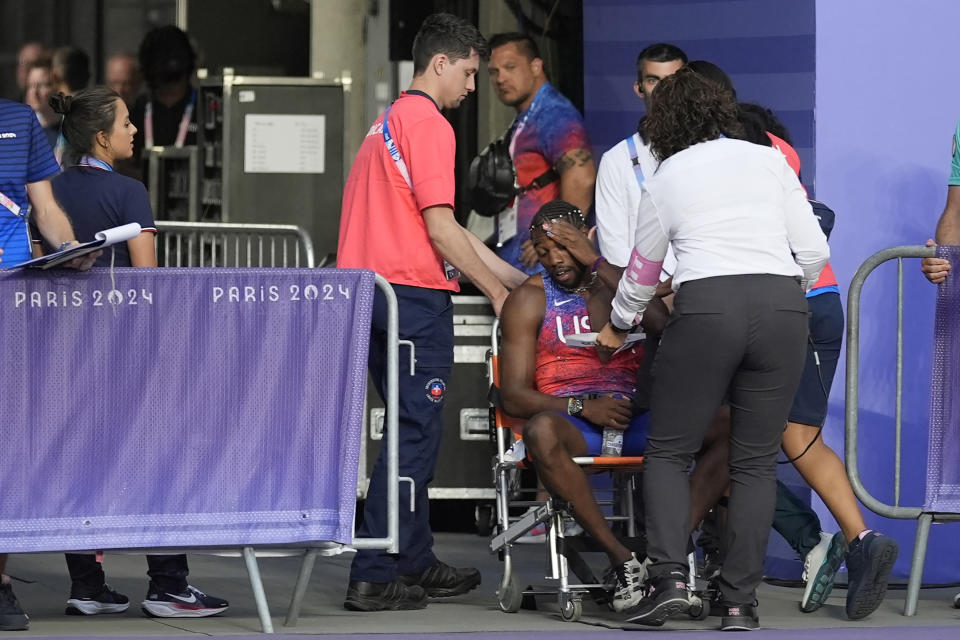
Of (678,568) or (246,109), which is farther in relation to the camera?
(246,109)

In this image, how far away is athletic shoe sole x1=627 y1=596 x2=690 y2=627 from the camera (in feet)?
19.0

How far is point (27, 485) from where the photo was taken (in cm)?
570

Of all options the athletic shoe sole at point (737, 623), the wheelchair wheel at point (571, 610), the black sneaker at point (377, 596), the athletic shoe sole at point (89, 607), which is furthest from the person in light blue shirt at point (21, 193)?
the athletic shoe sole at point (737, 623)

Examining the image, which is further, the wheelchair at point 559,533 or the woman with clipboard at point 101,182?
the woman with clipboard at point 101,182

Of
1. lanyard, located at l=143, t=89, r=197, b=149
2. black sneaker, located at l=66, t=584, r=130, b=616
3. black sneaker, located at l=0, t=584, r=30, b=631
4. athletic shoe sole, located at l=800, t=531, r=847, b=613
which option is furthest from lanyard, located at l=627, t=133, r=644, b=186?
lanyard, located at l=143, t=89, r=197, b=149

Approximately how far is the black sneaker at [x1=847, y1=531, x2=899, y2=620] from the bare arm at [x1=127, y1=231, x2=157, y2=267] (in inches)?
107

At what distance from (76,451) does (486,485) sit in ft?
10.7

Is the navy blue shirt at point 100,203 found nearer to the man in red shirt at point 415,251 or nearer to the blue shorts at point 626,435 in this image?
the man in red shirt at point 415,251

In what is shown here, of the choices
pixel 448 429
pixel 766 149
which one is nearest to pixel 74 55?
pixel 448 429

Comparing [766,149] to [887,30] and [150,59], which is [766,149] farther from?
[150,59]

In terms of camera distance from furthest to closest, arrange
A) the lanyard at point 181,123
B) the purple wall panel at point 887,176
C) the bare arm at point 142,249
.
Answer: the lanyard at point 181,123 → the purple wall panel at point 887,176 → the bare arm at point 142,249

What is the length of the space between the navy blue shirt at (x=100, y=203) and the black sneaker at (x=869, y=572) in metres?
2.76

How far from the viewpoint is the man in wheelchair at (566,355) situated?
6367 millimetres

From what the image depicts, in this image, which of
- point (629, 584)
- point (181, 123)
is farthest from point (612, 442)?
point (181, 123)
